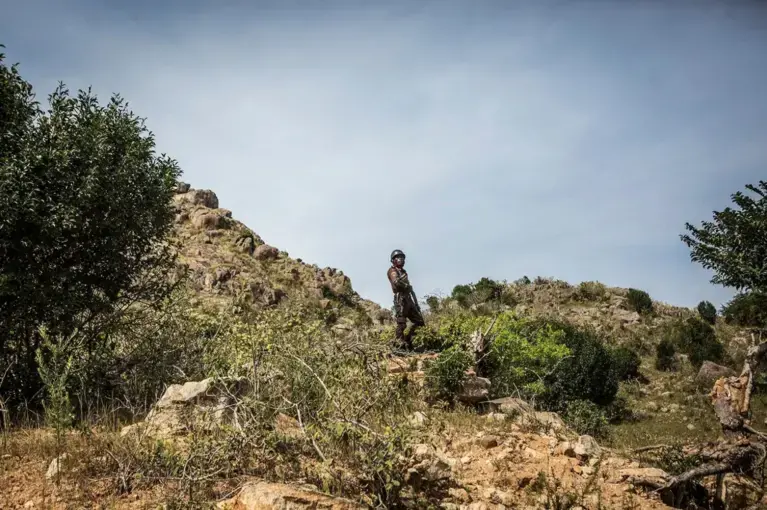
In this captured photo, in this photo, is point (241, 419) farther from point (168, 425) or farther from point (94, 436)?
point (94, 436)

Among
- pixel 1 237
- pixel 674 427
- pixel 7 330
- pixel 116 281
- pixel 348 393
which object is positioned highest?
pixel 1 237

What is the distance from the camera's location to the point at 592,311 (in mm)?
33688

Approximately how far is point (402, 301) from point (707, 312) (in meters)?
30.7

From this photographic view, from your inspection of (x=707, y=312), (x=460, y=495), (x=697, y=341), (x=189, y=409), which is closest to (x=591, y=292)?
(x=707, y=312)

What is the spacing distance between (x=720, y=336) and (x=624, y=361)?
10.1m

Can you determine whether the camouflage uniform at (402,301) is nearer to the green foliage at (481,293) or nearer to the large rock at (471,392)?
the large rock at (471,392)

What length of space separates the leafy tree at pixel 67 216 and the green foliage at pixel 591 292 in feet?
112

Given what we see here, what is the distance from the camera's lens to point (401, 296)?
36.7ft

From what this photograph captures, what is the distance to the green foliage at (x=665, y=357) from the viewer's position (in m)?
25.4

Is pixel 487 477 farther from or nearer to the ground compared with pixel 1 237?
nearer to the ground

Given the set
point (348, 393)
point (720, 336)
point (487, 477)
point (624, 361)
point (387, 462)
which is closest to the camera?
point (387, 462)

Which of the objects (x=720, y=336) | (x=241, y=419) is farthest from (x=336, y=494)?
(x=720, y=336)

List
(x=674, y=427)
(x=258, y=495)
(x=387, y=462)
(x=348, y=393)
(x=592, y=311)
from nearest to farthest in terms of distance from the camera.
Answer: (x=258, y=495), (x=387, y=462), (x=348, y=393), (x=674, y=427), (x=592, y=311)

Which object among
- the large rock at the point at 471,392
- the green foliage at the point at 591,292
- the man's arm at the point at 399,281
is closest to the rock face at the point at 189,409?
the large rock at the point at 471,392
